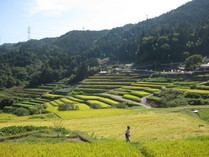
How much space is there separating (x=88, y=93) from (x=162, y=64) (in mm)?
34615

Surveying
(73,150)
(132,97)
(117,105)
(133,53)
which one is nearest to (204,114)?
(73,150)

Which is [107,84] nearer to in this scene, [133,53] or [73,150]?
[73,150]

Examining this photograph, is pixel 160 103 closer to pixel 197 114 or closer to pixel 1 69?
pixel 197 114

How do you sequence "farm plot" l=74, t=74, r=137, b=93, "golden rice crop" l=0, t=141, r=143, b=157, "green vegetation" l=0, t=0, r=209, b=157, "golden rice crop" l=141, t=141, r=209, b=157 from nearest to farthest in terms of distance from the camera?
1. "golden rice crop" l=141, t=141, r=209, b=157
2. "golden rice crop" l=0, t=141, r=143, b=157
3. "green vegetation" l=0, t=0, r=209, b=157
4. "farm plot" l=74, t=74, r=137, b=93

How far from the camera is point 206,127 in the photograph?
1845cm

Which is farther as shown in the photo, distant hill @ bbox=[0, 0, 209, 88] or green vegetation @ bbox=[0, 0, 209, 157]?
distant hill @ bbox=[0, 0, 209, 88]

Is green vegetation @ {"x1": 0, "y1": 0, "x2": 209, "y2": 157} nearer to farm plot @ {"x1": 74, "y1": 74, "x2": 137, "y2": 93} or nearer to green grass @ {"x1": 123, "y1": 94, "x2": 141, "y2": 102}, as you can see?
green grass @ {"x1": 123, "y1": 94, "x2": 141, "y2": 102}

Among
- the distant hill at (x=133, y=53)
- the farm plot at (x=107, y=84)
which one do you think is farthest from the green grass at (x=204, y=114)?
the distant hill at (x=133, y=53)

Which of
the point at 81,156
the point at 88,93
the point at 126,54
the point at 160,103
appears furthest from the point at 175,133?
the point at 126,54

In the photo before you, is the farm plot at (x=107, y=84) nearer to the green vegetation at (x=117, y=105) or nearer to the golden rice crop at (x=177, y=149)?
the green vegetation at (x=117, y=105)

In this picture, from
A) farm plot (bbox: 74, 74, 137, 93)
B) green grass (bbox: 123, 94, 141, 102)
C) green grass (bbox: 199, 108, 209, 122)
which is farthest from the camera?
farm plot (bbox: 74, 74, 137, 93)

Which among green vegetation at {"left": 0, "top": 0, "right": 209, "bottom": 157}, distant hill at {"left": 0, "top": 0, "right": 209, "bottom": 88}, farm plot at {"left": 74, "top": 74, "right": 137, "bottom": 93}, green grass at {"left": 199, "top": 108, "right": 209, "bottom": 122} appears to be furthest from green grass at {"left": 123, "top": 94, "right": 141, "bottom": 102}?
distant hill at {"left": 0, "top": 0, "right": 209, "bottom": 88}

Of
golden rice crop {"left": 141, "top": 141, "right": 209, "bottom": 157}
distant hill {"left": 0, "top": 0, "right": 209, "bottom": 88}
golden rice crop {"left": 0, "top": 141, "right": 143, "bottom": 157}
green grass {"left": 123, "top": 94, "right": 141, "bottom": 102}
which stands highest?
distant hill {"left": 0, "top": 0, "right": 209, "bottom": 88}

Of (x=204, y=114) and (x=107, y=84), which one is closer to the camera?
(x=204, y=114)
